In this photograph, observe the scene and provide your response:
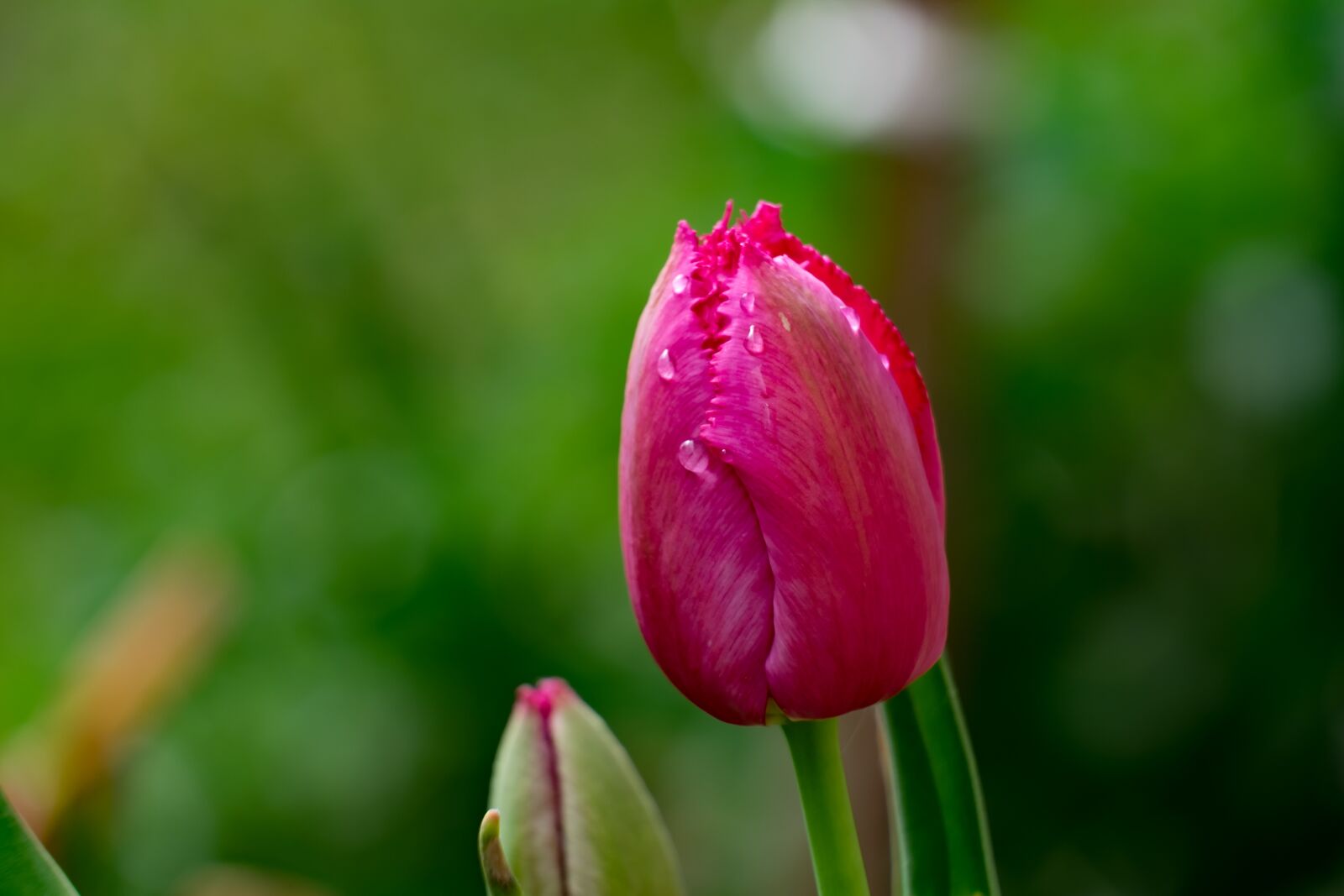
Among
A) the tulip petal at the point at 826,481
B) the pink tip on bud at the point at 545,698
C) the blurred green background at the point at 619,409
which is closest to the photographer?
the tulip petal at the point at 826,481

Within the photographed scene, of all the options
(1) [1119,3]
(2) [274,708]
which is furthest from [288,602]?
(1) [1119,3]

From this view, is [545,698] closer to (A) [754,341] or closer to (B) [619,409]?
(A) [754,341]

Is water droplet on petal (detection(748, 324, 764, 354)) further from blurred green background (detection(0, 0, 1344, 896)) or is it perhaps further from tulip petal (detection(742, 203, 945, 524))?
blurred green background (detection(0, 0, 1344, 896))

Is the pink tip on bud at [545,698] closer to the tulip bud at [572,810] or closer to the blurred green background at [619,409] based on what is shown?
the tulip bud at [572,810]

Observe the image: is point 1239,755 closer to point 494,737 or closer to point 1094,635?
point 1094,635

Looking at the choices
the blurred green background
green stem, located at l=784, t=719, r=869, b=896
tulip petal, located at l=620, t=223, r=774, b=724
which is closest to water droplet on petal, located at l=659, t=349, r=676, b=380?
tulip petal, located at l=620, t=223, r=774, b=724

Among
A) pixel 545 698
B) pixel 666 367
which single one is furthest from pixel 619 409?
pixel 666 367

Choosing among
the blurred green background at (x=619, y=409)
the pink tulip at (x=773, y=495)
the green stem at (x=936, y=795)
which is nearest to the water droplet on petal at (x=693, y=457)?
the pink tulip at (x=773, y=495)
